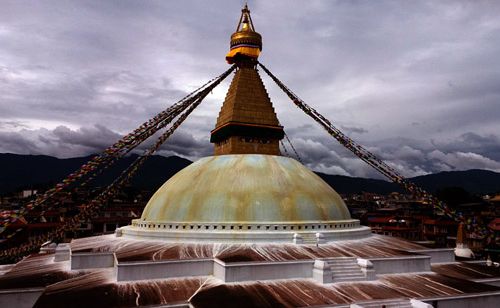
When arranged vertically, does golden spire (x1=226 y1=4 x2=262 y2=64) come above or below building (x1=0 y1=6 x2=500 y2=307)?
above

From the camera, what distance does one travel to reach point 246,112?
59.1ft

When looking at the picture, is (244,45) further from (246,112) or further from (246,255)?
(246,255)

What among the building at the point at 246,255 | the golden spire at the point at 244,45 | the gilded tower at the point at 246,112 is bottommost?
the building at the point at 246,255

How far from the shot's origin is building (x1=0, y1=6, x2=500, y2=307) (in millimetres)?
10502

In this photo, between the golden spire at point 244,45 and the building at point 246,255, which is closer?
the building at point 246,255

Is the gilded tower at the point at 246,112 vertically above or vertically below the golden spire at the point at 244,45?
below

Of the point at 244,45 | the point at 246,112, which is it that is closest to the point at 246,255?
Result: the point at 246,112

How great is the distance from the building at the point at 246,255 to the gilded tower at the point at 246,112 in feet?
0.21

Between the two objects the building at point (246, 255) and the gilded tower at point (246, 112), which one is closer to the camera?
the building at point (246, 255)

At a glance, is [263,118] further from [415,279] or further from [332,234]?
[415,279]

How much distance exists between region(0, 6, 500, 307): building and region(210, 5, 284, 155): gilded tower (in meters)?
0.06

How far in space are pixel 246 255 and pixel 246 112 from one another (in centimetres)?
752

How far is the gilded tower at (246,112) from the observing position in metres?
17.8

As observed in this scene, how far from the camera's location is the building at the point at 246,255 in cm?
1050
